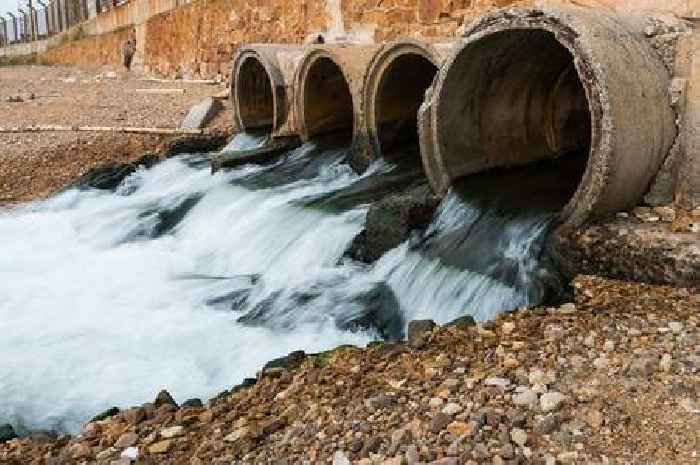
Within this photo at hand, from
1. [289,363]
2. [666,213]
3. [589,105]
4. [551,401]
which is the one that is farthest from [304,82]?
[551,401]

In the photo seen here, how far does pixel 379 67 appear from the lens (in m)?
6.86

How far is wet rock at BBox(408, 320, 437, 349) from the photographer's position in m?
3.41

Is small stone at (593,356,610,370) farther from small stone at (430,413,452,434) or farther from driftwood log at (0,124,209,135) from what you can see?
driftwood log at (0,124,209,135)

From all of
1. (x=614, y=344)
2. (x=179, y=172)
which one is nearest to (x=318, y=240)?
(x=614, y=344)

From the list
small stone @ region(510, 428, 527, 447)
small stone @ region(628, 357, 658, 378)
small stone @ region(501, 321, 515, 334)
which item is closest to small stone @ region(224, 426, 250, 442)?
small stone @ region(510, 428, 527, 447)

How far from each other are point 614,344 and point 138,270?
4.30 meters

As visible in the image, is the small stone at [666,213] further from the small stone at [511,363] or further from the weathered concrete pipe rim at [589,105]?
the small stone at [511,363]

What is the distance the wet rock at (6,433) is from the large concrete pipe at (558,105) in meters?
3.02

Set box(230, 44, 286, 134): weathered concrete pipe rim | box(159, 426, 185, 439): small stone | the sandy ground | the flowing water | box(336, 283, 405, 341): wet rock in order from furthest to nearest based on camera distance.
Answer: the sandy ground → box(230, 44, 286, 134): weathered concrete pipe rim → box(336, 283, 405, 341): wet rock → the flowing water → box(159, 426, 185, 439): small stone

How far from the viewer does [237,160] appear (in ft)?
28.2

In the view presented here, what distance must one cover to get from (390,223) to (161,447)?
2.69 metres

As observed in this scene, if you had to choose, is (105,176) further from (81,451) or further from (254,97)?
(81,451)

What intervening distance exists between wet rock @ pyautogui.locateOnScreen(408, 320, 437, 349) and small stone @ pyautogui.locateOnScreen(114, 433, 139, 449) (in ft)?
4.15

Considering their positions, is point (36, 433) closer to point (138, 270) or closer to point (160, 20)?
point (138, 270)
